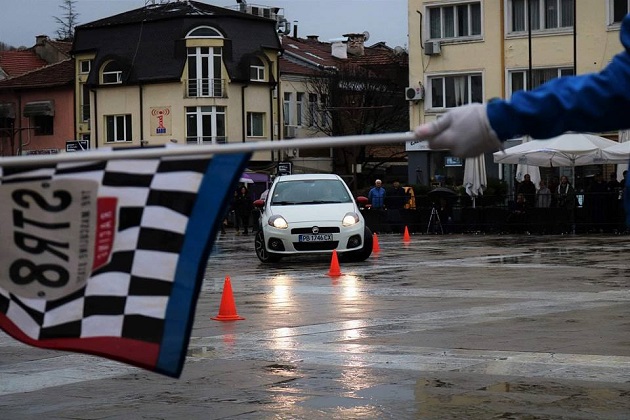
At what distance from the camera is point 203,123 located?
216 feet

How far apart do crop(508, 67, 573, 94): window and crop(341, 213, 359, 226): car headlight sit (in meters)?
28.0

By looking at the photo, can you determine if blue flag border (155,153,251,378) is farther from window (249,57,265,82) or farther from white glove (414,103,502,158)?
window (249,57,265,82)

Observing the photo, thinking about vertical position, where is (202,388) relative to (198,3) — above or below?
below

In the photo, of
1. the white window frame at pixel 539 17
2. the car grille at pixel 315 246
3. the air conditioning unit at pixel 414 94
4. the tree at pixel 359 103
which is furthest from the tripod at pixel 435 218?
the tree at pixel 359 103

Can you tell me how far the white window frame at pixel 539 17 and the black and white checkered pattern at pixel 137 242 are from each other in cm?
4671

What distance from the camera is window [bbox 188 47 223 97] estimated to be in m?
65.3

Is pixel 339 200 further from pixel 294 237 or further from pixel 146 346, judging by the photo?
pixel 146 346

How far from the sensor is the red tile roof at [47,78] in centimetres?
7019

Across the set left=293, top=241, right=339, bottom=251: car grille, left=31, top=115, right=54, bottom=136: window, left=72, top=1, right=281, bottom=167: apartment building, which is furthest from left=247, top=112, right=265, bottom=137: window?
left=293, top=241, right=339, bottom=251: car grille

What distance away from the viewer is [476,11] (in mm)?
51812

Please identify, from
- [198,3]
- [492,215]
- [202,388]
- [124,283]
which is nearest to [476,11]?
[492,215]

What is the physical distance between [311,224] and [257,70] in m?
45.8

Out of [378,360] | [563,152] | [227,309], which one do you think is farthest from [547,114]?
[563,152]

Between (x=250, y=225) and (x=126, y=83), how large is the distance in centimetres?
2025
